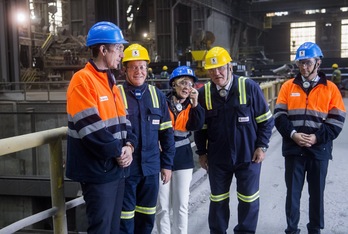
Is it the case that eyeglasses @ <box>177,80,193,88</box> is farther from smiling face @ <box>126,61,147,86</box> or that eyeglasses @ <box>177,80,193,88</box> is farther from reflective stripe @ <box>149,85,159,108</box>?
smiling face @ <box>126,61,147,86</box>

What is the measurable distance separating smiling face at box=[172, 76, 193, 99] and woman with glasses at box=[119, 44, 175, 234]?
36 cm

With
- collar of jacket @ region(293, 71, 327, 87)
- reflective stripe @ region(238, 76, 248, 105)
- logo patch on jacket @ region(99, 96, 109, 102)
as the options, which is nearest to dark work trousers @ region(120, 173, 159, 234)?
logo patch on jacket @ region(99, 96, 109, 102)

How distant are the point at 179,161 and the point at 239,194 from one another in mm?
595

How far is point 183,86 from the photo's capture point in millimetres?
3363

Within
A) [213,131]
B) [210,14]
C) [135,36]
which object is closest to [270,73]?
[210,14]

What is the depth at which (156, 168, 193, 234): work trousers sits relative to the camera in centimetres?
335

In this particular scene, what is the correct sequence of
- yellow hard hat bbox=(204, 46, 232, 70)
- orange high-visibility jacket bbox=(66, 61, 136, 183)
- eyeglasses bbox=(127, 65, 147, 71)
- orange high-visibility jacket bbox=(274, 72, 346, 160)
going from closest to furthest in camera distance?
orange high-visibility jacket bbox=(66, 61, 136, 183) → eyeglasses bbox=(127, 65, 147, 71) → yellow hard hat bbox=(204, 46, 232, 70) → orange high-visibility jacket bbox=(274, 72, 346, 160)

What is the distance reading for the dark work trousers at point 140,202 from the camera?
9.36 feet

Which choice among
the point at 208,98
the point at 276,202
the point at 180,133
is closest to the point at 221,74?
the point at 208,98

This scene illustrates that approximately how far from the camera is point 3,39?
59.6 feet

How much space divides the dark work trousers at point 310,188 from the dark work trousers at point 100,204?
1.82 m

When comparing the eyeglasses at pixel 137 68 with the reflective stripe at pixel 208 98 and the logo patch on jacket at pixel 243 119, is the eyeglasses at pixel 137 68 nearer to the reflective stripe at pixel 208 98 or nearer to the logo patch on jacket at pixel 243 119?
the reflective stripe at pixel 208 98

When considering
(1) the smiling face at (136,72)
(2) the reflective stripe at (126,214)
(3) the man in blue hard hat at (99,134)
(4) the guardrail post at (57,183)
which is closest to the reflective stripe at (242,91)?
(1) the smiling face at (136,72)

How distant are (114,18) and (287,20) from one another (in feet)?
110
